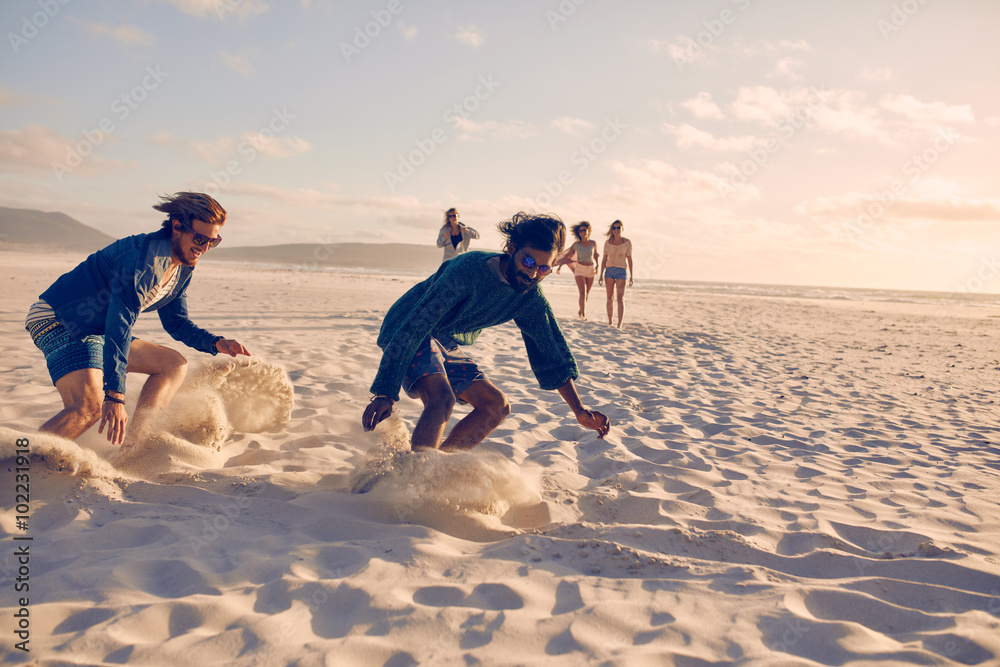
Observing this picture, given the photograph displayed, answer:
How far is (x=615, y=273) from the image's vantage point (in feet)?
32.8

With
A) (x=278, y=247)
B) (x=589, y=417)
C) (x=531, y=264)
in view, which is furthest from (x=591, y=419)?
(x=278, y=247)

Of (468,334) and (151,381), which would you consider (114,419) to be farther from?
(468,334)

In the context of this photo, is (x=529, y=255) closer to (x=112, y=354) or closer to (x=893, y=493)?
(x=112, y=354)

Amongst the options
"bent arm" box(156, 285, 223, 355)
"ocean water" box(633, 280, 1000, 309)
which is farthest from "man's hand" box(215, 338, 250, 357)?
"ocean water" box(633, 280, 1000, 309)

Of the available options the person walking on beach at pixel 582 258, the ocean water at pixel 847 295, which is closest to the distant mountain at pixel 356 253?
the ocean water at pixel 847 295

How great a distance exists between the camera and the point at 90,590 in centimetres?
181

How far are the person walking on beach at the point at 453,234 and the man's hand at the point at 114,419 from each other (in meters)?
6.21

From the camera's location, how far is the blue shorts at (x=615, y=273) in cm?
998

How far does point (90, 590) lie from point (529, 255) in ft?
6.91

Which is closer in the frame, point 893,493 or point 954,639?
point 954,639

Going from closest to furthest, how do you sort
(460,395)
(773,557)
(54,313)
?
(773,557) → (54,313) → (460,395)

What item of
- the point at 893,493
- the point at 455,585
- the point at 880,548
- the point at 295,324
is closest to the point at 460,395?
the point at 455,585

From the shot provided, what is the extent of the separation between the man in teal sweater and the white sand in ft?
1.03

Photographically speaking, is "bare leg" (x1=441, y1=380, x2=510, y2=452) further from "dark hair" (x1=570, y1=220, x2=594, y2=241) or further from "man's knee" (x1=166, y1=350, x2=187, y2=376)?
"dark hair" (x1=570, y1=220, x2=594, y2=241)
